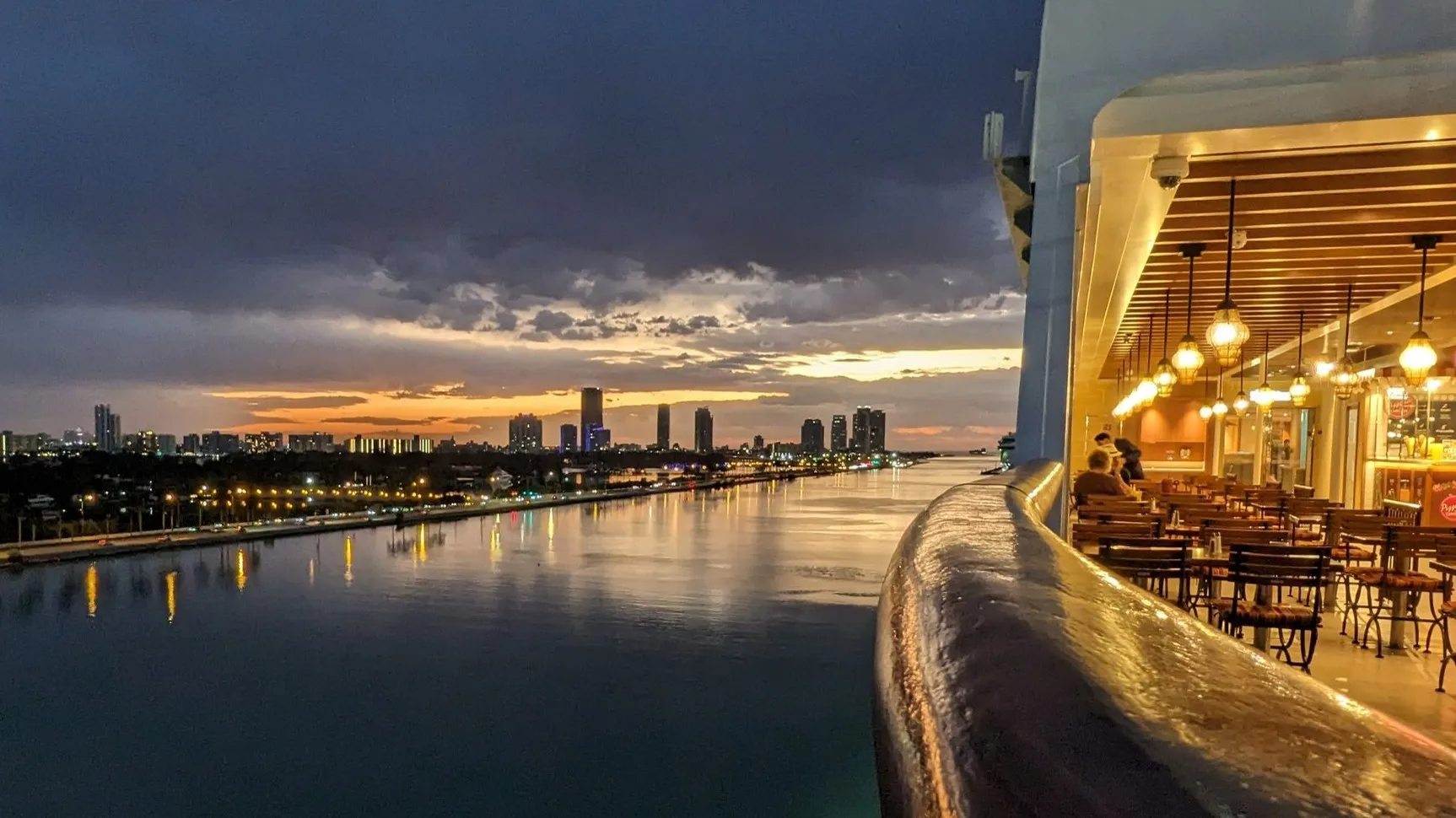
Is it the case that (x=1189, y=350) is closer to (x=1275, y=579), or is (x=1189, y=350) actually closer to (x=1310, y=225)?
(x=1310, y=225)

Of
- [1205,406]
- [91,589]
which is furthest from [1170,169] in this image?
[91,589]

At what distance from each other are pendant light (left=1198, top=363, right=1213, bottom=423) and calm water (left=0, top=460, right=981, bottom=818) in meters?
6.92

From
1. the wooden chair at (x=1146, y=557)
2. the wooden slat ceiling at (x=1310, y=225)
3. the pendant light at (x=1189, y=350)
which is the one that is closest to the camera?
the wooden chair at (x=1146, y=557)

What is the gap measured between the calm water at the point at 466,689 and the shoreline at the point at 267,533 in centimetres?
513

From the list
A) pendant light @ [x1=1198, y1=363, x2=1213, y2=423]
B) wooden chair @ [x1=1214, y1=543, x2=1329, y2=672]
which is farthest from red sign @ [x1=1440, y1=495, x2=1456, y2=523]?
wooden chair @ [x1=1214, y1=543, x2=1329, y2=672]

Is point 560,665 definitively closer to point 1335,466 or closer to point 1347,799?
point 1335,466

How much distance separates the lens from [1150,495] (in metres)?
8.15

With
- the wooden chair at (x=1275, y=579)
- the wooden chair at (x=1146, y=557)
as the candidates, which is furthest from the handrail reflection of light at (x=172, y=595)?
the wooden chair at (x=1275, y=579)

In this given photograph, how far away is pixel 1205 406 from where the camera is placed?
12.2 metres

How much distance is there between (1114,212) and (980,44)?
15969 millimetres

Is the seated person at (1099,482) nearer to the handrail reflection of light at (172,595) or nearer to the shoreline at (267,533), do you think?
the handrail reflection of light at (172,595)

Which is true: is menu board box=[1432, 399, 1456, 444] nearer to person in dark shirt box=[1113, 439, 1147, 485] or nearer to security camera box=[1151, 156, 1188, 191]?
person in dark shirt box=[1113, 439, 1147, 485]

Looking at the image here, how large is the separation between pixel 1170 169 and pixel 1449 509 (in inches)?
265

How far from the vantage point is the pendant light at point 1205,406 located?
38.0 feet
